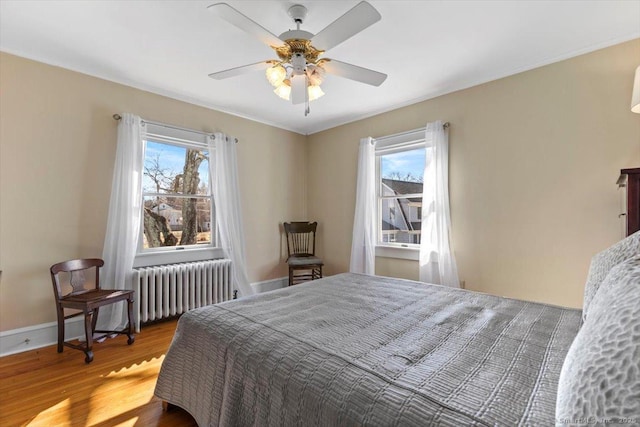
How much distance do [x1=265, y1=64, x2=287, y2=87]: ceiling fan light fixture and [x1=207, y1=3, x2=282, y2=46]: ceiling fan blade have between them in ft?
0.77

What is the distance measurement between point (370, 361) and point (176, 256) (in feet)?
9.75

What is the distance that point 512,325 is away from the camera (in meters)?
1.36

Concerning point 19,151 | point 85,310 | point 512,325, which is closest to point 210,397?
point 512,325

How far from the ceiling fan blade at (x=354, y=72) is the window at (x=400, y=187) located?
4.99 ft

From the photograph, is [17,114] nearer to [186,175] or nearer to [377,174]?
[186,175]

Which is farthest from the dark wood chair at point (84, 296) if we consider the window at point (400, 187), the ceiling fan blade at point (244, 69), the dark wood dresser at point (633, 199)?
the dark wood dresser at point (633, 199)

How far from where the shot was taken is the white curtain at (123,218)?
281cm

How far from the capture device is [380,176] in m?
3.96

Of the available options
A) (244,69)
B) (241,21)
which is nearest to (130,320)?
(244,69)

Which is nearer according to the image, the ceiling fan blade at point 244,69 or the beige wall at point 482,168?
the ceiling fan blade at point 244,69

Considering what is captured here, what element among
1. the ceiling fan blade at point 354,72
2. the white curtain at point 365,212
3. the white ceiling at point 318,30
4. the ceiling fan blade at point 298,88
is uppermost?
the white ceiling at point 318,30

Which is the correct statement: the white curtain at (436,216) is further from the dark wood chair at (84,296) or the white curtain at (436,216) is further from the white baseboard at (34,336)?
the white baseboard at (34,336)

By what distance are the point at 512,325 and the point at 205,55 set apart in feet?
9.56

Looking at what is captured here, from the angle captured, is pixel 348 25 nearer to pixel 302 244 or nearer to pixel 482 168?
pixel 482 168
